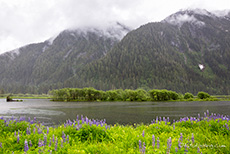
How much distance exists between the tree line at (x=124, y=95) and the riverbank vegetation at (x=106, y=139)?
134 m

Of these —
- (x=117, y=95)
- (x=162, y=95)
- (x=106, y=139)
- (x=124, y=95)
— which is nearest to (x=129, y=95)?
(x=124, y=95)

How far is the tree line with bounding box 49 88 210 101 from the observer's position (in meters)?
149

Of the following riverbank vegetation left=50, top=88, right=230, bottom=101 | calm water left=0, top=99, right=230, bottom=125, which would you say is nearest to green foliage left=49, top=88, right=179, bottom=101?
riverbank vegetation left=50, top=88, right=230, bottom=101

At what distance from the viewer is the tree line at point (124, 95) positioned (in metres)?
149

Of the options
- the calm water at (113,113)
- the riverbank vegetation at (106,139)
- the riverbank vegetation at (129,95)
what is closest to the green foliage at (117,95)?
the riverbank vegetation at (129,95)

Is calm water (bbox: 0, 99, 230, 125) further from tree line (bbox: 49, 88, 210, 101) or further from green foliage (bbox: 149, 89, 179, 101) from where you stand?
tree line (bbox: 49, 88, 210, 101)

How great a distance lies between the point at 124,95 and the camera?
501 ft

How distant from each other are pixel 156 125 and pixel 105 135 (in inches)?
209

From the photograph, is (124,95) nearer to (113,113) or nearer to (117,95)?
(117,95)

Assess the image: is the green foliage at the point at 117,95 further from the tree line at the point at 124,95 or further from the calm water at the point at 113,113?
the calm water at the point at 113,113

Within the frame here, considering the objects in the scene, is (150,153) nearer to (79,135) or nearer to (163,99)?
(79,135)

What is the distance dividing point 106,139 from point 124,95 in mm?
142350

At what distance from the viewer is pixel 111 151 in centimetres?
782

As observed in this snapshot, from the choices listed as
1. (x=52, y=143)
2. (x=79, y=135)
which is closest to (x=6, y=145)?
(x=52, y=143)
